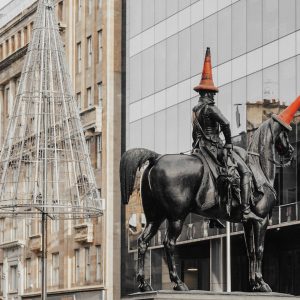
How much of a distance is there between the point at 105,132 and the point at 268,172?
60.8 m

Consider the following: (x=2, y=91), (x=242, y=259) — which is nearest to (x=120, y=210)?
(x=242, y=259)

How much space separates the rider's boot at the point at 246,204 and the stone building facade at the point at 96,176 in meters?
59.2

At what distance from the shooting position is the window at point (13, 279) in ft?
327

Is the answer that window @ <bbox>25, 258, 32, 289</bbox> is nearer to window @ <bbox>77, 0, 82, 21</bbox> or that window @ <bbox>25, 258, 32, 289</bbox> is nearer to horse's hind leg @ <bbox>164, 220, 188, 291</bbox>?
window @ <bbox>77, 0, 82, 21</bbox>

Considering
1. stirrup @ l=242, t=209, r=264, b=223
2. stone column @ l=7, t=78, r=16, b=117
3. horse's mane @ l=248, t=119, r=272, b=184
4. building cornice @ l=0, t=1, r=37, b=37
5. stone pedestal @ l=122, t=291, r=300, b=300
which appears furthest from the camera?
stone column @ l=7, t=78, r=16, b=117

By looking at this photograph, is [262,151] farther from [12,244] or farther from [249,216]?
[12,244]

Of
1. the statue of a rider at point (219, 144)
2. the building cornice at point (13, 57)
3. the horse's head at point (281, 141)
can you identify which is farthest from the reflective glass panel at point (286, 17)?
the building cornice at point (13, 57)

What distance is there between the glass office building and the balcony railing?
2.1 inches

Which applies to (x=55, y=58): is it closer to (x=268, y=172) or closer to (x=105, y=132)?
(x=105, y=132)

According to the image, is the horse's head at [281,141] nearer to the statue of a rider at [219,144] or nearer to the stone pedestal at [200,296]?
the statue of a rider at [219,144]

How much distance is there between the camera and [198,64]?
6750 cm

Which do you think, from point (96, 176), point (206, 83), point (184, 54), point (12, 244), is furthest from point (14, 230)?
point (206, 83)

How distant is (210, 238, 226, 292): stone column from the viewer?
6444cm

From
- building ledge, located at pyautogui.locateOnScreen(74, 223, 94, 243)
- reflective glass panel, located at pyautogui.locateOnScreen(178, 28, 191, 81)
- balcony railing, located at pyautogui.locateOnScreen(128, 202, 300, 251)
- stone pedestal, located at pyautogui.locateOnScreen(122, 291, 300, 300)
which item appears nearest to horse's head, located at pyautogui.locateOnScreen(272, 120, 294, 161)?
stone pedestal, located at pyautogui.locateOnScreen(122, 291, 300, 300)
